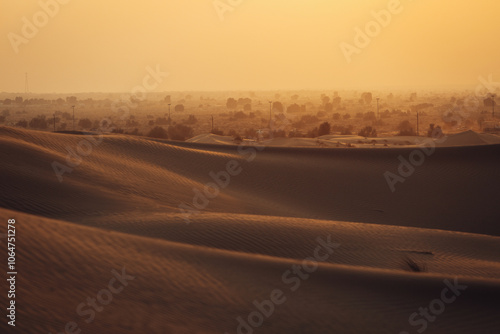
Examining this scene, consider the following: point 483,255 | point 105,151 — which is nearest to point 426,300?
point 483,255

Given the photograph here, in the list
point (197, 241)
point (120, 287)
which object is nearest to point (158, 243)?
point (197, 241)

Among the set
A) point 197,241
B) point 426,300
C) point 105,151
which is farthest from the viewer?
point 105,151

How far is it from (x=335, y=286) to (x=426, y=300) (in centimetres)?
171

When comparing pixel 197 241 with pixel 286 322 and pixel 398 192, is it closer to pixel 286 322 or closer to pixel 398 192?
pixel 286 322

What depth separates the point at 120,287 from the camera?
37.6 feet

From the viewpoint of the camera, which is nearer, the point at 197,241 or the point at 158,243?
the point at 158,243

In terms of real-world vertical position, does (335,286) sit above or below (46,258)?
below

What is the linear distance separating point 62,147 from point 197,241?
14.6 meters

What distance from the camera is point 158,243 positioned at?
14.4 m

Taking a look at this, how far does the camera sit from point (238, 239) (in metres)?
16.6

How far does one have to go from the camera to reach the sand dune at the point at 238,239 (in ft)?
36.3

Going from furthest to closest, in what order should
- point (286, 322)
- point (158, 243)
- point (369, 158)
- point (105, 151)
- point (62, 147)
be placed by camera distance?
point (369, 158)
point (105, 151)
point (62, 147)
point (158, 243)
point (286, 322)

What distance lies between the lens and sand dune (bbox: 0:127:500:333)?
11.1 meters

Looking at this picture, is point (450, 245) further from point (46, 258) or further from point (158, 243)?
point (46, 258)
